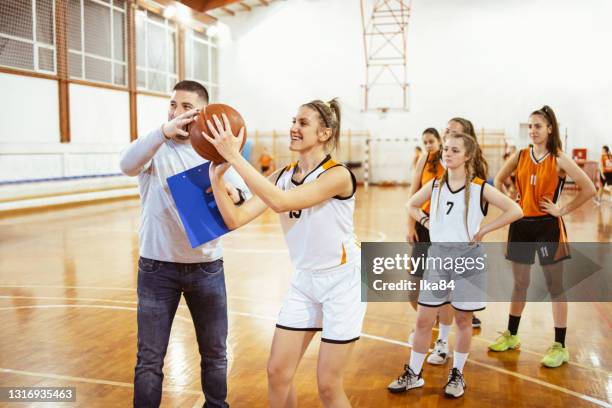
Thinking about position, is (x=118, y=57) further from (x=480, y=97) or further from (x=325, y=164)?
(x=325, y=164)

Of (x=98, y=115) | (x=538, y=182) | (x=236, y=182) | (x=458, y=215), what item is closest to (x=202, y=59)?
(x=98, y=115)

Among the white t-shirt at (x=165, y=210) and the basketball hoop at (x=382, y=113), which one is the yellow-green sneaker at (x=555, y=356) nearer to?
the white t-shirt at (x=165, y=210)

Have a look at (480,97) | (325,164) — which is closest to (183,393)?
(325,164)

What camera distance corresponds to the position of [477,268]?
3539 mm

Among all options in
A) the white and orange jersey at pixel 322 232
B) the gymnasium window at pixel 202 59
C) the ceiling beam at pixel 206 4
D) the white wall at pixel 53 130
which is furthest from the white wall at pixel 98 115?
the white and orange jersey at pixel 322 232

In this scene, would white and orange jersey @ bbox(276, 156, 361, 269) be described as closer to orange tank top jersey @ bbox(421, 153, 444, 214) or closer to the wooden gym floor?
the wooden gym floor

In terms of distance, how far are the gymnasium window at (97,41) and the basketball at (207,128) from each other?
1416 cm

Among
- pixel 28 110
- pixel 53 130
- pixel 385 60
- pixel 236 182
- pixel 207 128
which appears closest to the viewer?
pixel 207 128

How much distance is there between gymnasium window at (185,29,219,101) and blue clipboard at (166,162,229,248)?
745 inches

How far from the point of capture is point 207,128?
224 cm

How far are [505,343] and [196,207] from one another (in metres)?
2.90

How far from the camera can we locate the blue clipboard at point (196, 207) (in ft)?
8.05

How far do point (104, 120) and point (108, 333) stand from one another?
42.2 feet

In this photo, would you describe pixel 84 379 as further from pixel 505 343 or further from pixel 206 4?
pixel 206 4
